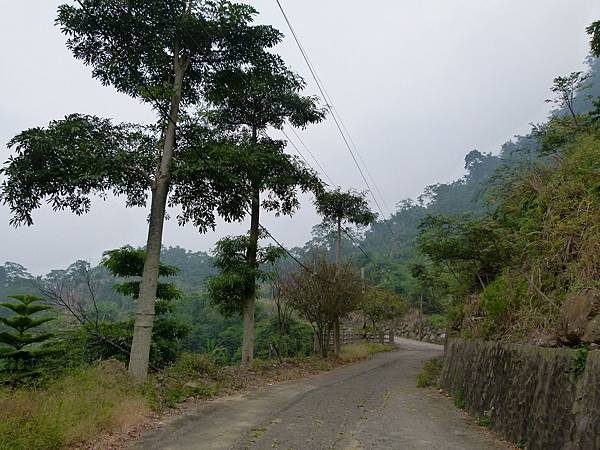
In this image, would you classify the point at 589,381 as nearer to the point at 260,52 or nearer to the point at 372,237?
the point at 260,52

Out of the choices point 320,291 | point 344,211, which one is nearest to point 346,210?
point 344,211

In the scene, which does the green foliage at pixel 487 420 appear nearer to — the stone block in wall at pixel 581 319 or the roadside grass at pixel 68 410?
the stone block in wall at pixel 581 319

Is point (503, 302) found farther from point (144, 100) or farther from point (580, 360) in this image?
point (144, 100)

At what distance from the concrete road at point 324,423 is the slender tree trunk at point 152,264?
2.29m

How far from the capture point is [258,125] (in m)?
17.2

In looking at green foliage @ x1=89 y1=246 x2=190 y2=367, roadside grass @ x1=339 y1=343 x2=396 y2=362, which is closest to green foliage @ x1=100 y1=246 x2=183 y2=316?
green foliage @ x1=89 y1=246 x2=190 y2=367

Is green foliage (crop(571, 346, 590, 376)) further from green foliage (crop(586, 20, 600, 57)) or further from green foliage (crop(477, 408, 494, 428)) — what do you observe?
green foliage (crop(586, 20, 600, 57))

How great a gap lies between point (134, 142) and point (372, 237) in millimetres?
75213

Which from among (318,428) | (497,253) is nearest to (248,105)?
(497,253)

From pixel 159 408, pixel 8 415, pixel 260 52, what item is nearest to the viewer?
pixel 8 415

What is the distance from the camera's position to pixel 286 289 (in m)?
20.1

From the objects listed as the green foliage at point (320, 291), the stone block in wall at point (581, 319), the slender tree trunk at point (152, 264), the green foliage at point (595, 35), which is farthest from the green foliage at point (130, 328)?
the green foliage at point (595, 35)

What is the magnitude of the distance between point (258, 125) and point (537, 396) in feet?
44.1

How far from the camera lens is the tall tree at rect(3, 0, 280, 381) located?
10.5m
